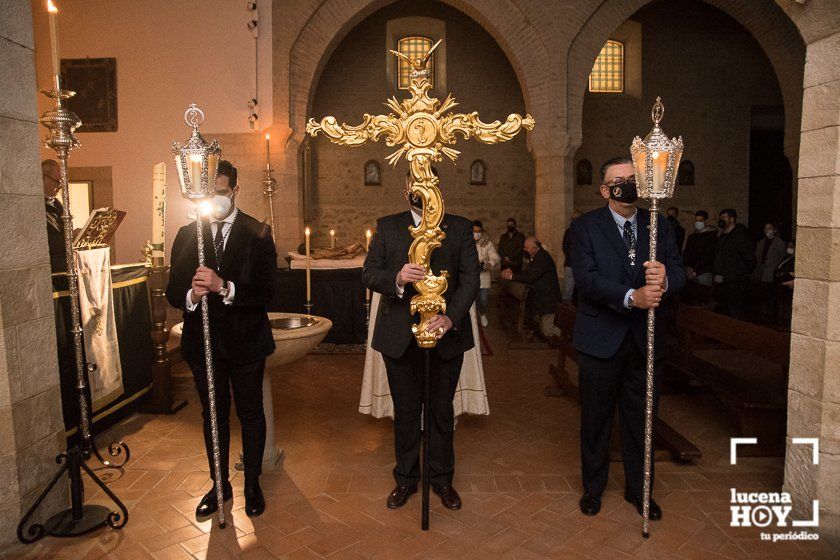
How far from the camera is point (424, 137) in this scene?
2844 mm

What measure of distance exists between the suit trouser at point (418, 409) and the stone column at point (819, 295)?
1.82 metres

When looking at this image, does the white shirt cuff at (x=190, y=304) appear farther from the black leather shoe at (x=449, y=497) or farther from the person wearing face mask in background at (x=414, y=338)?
the black leather shoe at (x=449, y=497)

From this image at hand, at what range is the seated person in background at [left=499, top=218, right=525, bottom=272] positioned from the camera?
12.4 meters

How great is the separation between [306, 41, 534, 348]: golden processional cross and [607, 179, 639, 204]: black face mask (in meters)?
0.60

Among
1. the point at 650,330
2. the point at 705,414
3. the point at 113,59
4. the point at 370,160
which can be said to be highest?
the point at 113,59

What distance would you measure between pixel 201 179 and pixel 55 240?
2242 mm

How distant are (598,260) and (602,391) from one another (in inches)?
28.3

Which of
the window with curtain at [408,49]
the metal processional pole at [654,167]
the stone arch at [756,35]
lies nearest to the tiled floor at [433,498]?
the metal processional pole at [654,167]

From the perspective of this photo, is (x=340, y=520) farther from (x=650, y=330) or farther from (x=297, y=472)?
(x=650, y=330)

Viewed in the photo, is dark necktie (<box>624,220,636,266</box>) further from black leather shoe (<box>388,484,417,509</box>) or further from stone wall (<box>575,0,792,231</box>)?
stone wall (<box>575,0,792,231</box>)

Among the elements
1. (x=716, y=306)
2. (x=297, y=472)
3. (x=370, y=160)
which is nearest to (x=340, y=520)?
(x=297, y=472)

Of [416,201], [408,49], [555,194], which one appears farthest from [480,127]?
[408,49]

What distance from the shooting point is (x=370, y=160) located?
14266 mm

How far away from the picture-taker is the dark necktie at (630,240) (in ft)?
10.4
